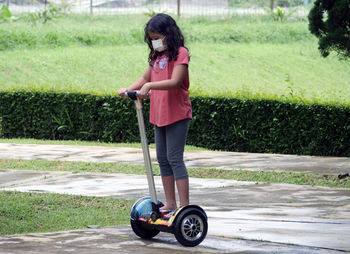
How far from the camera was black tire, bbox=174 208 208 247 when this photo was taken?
14.5 ft

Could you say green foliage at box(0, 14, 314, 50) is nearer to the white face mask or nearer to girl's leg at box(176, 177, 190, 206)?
the white face mask

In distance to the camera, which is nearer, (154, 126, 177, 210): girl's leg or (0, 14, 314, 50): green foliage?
(154, 126, 177, 210): girl's leg

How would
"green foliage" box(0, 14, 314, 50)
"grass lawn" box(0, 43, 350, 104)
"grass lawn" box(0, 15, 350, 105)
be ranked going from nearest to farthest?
"grass lawn" box(0, 43, 350, 104) < "grass lawn" box(0, 15, 350, 105) < "green foliage" box(0, 14, 314, 50)

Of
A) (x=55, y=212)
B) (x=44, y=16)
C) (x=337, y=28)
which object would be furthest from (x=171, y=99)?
(x=44, y=16)

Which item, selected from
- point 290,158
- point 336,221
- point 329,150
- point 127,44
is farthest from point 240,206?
point 127,44

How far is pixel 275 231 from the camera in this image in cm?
485

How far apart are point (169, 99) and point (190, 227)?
3.10 ft

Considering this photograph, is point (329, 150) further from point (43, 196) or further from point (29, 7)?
point (29, 7)

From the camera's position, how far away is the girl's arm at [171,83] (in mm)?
4480

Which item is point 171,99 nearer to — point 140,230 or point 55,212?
point 140,230

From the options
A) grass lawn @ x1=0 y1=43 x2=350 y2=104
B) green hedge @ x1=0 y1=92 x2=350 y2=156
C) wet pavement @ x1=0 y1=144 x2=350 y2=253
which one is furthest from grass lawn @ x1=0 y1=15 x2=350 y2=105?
wet pavement @ x1=0 y1=144 x2=350 y2=253

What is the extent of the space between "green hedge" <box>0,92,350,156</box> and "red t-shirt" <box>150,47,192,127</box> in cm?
647

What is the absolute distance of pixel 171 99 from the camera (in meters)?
4.64

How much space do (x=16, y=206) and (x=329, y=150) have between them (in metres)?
6.25
